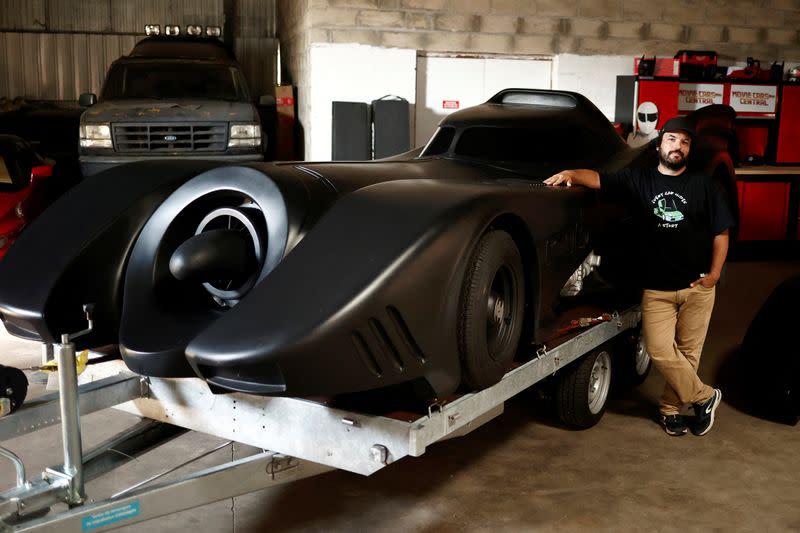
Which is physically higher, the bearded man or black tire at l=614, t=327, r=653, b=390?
the bearded man

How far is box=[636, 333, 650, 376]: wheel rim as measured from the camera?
5297mm

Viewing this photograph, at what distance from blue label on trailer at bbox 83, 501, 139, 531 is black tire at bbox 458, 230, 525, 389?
46.8 inches

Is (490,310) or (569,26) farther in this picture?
(569,26)

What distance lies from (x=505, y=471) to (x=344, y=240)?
1719 millimetres

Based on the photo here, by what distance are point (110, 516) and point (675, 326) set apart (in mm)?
3199

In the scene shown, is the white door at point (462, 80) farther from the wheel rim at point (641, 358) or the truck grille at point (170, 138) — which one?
the wheel rim at point (641, 358)

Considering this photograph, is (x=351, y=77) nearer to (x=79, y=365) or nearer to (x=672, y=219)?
(x=672, y=219)

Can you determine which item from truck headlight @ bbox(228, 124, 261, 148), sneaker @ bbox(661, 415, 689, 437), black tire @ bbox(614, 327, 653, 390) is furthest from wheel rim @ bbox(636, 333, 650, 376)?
truck headlight @ bbox(228, 124, 261, 148)

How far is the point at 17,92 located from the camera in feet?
54.1

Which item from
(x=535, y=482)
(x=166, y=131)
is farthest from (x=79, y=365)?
A: (x=166, y=131)

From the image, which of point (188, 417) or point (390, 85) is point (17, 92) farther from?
point (188, 417)

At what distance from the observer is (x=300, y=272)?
2701 millimetres

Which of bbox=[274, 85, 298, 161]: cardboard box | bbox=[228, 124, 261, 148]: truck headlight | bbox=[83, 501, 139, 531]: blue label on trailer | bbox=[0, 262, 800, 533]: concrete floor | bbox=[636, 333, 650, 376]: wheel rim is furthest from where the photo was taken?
bbox=[274, 85, 298, 161]: cardboard box

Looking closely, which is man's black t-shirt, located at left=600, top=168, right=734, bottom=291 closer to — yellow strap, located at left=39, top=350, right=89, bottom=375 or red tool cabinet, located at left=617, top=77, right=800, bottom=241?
yellow strap, located at left=39, top=350, right=89, bottom=375
